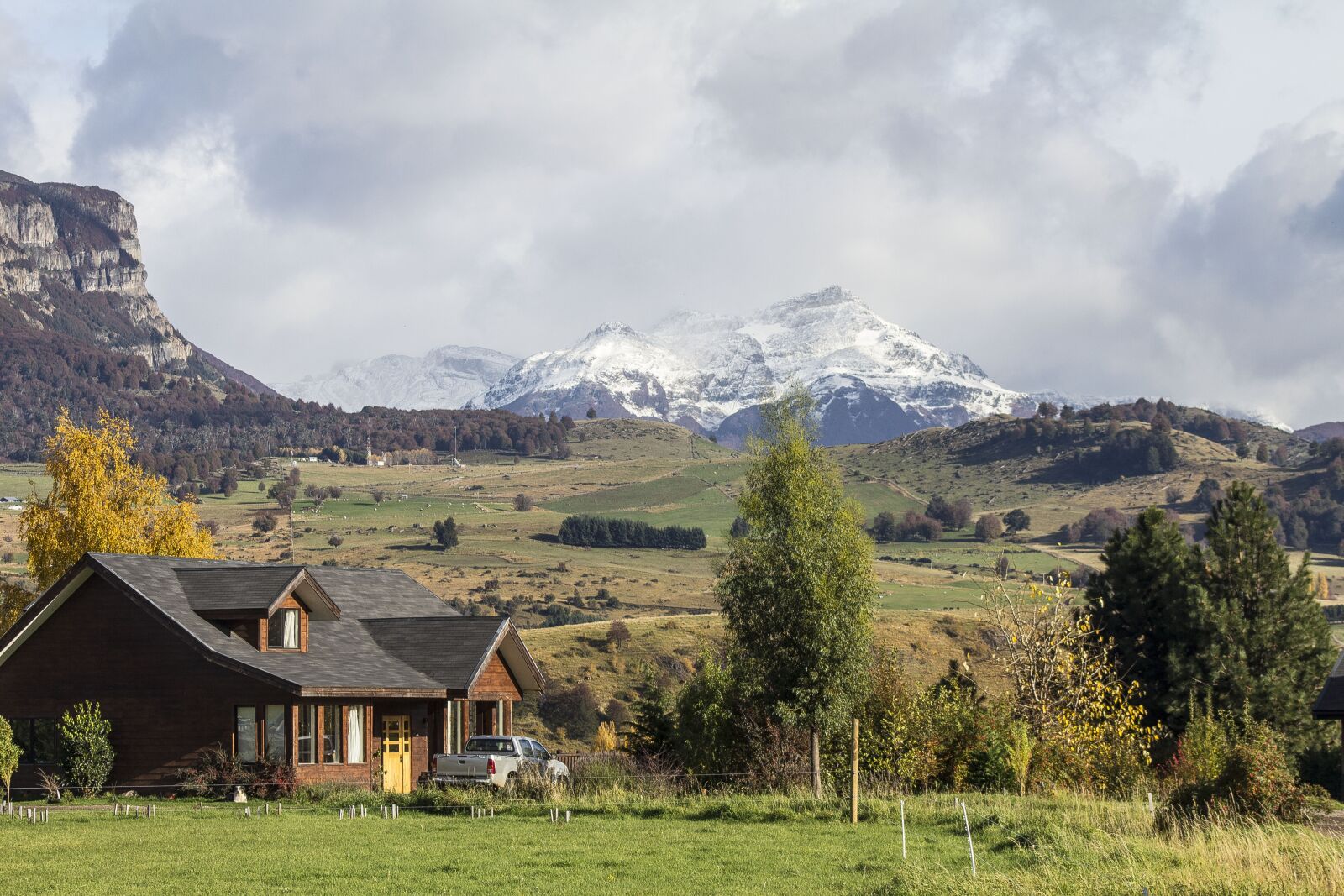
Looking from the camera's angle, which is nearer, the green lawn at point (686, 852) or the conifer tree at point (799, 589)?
the green lawn at point (686, 852)

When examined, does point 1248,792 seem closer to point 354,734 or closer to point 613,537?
point 354,734

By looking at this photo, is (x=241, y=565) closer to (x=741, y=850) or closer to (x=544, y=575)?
(x=741, y=850)

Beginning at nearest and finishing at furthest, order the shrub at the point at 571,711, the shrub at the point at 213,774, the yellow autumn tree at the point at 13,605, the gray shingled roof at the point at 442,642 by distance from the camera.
Answer: the shrub at the point at 213,774, the gray shingled roof at the point at 442,642, the yellow autumn tree at the point at 13,605, the shrub at the point at 571,711

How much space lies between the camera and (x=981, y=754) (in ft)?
120

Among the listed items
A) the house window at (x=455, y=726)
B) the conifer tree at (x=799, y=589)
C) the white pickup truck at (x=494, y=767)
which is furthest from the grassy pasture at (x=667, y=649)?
the white pickup truck at (x=494, y=767)

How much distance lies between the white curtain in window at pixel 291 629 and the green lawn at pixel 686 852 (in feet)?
38.2

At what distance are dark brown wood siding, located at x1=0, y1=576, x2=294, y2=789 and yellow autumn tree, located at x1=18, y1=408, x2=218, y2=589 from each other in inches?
664

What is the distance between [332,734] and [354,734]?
35.4 inches

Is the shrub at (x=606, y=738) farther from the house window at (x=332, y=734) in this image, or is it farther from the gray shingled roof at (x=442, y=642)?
the house window at (x=332, y=734)

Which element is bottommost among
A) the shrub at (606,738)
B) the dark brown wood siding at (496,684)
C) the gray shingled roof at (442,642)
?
the shrub at (606,738)

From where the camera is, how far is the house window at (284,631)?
42.7 meters

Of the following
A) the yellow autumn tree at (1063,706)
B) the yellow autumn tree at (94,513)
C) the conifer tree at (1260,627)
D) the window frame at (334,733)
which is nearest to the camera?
the yellow autumn tree at (1063,706)

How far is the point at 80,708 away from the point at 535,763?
13.0m

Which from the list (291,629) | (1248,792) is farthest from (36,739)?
(1248,792)
